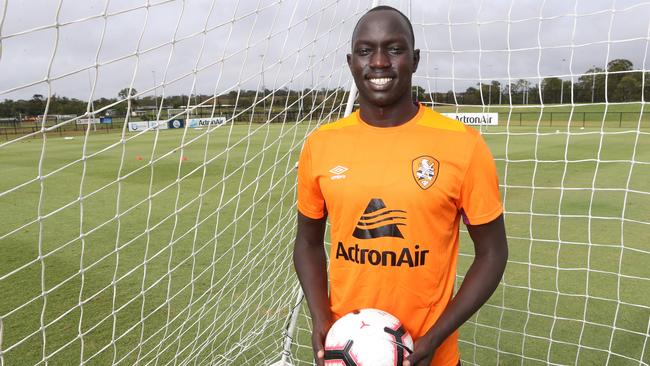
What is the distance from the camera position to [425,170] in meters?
1.51

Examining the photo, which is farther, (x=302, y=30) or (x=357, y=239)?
(x=302, y=30)

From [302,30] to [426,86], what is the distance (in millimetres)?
1281

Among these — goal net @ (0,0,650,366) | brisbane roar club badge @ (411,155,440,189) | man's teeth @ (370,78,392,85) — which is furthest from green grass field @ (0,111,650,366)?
brisbane roar club badge @ (411,155,440,189)

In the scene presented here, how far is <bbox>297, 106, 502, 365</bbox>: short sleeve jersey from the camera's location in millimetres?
1498

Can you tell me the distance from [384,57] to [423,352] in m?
0.91

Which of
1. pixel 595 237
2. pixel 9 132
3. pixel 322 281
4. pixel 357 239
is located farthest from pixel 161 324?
pixel 9 132

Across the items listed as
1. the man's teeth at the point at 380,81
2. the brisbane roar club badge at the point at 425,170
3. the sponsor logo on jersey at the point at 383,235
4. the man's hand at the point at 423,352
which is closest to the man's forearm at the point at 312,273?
the sponsor logo on jersey at the point at 383,235

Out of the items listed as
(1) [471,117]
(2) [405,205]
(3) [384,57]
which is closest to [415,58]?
(3) [384,57]

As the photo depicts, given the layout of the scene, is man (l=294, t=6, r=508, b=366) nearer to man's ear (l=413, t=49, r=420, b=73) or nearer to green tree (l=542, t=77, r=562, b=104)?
man's ear (l=413, t=49, r=420, b=73)

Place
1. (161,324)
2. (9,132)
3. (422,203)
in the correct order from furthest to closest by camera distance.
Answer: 1. (9,132)
2. (161,324)
3. (422,203)

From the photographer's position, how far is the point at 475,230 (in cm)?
153

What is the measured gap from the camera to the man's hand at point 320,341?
1587 millimetres

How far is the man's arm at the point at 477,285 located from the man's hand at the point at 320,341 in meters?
0.30

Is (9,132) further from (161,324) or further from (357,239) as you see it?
(357,239)
